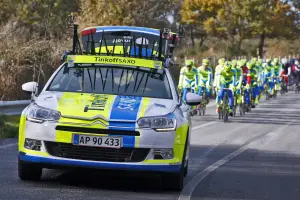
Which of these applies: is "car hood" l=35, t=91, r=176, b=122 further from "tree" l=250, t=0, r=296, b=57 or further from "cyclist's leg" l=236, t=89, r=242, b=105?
"tree" l=250, t=0, r=296, b=57

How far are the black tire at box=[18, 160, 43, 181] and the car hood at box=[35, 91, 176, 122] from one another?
2.18ft

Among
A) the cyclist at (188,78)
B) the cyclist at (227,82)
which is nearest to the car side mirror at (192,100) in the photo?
the cyclist at (188,78)

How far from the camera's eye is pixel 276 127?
23.3 meters

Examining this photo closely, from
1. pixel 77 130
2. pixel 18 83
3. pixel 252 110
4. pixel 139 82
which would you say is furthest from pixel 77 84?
pixel 252 110

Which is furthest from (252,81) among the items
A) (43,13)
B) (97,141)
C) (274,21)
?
(274,21)

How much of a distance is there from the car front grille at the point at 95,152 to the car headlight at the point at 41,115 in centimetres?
25

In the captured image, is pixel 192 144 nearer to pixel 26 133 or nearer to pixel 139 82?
pixel 139 82

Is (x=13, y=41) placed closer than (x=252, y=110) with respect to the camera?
Yes

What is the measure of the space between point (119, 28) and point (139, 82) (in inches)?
208

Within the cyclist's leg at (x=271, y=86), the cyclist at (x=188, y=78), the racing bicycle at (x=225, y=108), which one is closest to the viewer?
the racing bicycle at (x=225, y=108)

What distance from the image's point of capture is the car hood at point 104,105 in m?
9.46

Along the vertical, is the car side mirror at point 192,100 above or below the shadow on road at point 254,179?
above

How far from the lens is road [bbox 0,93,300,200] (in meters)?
9.65

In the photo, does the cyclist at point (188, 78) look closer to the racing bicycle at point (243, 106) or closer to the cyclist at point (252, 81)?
the racing bicycle at point (243, 106)
